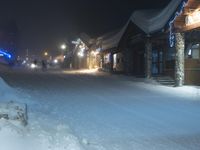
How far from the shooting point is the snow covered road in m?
11.0

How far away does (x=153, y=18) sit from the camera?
36094 millimetres

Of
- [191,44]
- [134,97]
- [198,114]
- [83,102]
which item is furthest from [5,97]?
[191,44]

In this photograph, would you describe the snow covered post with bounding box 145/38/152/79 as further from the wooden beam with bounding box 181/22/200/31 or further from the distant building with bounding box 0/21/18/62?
the distant building with bounding box 0/21/18/62

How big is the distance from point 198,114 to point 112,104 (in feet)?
13.4

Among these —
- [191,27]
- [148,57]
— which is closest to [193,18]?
[191,27]

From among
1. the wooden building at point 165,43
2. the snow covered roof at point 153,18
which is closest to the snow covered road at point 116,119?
the wooden building at point 165,43

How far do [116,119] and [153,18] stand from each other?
22521 mm

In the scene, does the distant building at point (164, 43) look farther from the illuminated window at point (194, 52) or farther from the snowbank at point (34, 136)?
the snowbank at point (34, 136)

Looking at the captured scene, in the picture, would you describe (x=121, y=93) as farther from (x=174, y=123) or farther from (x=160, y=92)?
(x=174, y=123)

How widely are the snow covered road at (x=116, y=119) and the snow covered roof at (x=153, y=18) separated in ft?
29.8

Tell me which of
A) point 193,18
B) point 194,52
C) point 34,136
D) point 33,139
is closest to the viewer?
point 33,139

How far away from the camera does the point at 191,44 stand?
35.2 meters

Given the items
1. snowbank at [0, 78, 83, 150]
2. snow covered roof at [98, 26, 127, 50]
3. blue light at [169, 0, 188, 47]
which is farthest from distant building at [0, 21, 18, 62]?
snowbank at [0, 78, 83, 150]

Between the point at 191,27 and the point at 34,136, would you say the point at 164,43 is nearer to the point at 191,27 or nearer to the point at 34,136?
the point at 191,27
